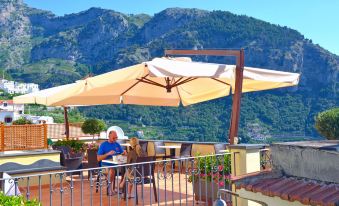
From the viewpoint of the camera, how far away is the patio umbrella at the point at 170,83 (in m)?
6.46

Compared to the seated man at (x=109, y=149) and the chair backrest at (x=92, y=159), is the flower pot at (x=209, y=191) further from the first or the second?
the chair backrest at (x=92, y=159)

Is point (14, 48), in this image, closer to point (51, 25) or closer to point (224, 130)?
point (51, 25)

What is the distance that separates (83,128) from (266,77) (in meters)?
9.35

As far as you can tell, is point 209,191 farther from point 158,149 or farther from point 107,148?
point 158,149

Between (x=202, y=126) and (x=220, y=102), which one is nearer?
(x=202, y=126)

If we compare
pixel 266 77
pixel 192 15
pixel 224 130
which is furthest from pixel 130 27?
pixel 266 77

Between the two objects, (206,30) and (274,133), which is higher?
(206,30)

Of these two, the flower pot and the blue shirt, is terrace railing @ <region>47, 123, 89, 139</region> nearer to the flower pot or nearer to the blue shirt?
the blue shirt

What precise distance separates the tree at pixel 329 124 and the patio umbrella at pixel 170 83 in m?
2.71

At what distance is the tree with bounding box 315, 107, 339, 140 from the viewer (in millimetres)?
10102

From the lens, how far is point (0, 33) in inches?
5556

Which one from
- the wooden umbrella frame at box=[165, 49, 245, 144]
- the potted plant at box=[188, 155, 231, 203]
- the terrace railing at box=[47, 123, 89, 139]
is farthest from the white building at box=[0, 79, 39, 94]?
the potted plant at box=[188, 155, 231, 203]

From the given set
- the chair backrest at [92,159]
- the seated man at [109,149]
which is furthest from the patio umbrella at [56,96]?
the chair backrest at [92,159]

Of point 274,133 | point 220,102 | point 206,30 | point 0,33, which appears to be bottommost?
point 274,133
